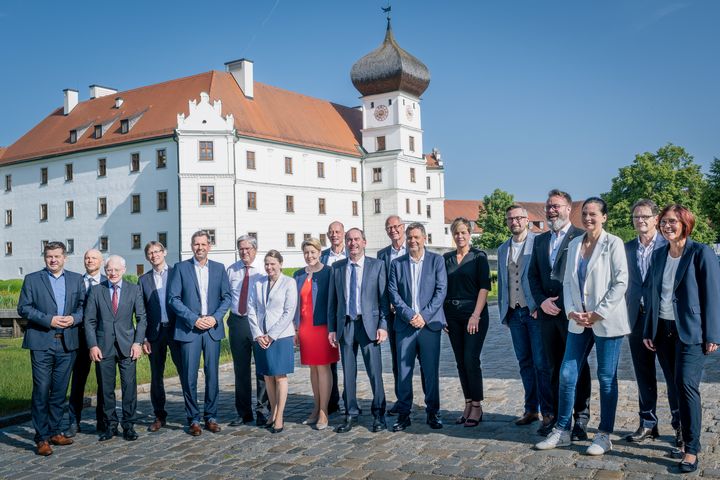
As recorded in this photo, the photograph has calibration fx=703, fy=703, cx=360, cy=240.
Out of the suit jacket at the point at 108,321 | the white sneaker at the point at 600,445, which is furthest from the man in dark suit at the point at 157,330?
the white sneaker at the point at 600,445

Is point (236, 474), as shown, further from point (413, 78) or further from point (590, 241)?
point (413, 78)

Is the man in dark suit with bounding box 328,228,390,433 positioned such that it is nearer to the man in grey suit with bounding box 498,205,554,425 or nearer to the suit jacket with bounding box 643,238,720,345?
the man in grey suit with bounding box 498,205,554,425

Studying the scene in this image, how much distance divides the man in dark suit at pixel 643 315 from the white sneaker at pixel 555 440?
1.97 feet

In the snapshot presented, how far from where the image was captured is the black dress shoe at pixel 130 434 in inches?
291

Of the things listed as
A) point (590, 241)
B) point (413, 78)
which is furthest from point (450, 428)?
point (413, 78)

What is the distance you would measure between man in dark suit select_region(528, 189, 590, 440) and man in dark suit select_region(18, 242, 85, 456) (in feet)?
15.6

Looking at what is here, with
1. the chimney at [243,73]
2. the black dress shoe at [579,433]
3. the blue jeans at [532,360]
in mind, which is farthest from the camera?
the chimney at [243,73]

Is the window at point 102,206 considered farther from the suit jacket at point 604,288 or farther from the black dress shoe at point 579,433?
the suit jacket at point 604,288

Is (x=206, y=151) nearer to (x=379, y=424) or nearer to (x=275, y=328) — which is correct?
(x=275, y=328)

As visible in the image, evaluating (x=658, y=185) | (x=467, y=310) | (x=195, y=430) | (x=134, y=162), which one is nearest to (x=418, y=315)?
(x=467, y=310)

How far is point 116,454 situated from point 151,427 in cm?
100

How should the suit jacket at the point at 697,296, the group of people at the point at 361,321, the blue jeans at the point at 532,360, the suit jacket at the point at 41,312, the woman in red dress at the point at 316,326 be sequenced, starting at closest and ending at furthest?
1. the suit jacket at the point at 697,296
2. the group of people at the point at 361,321
3. the blue jeans at the point at 532,360
4. the suit jacket at the point at 41,312
5. the woman in red dress at the point at 316,326

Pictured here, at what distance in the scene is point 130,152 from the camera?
157 ft

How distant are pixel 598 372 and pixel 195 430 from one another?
4127 mm
